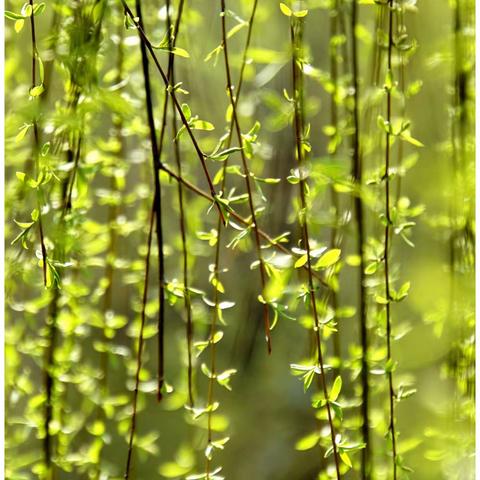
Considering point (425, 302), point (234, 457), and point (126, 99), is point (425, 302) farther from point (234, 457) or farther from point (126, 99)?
point (126, 99)

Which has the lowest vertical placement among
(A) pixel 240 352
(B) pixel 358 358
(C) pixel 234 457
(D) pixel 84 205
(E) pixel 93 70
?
(C) pixel 234 457

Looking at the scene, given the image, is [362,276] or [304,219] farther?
[362,276]

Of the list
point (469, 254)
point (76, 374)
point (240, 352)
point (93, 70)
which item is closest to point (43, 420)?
point (76, 374)

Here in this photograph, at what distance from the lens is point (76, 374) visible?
2.20 ft

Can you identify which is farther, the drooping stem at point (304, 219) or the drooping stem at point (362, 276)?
the drooping stem at point (362, 276)

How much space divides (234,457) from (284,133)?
54 centimetres

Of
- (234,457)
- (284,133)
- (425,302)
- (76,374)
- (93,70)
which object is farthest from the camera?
(234,457)

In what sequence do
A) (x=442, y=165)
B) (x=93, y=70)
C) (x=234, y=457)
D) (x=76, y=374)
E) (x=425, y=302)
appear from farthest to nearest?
(x=234, y=457)
(x=425, y=302)
(x=442, y=165)
(x=76, y=374)
(x=93, y=70)

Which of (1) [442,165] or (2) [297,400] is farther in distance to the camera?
(2) [297,400]

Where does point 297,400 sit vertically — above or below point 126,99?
below

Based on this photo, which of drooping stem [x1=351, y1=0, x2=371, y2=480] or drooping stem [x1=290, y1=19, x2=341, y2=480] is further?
drooping stem [x1=351, y1=0, x2=371, y2=480]

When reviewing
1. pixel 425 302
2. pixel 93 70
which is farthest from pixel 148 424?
pixel 93 70

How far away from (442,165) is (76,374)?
465 mm

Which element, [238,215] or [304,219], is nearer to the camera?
[304,219]
